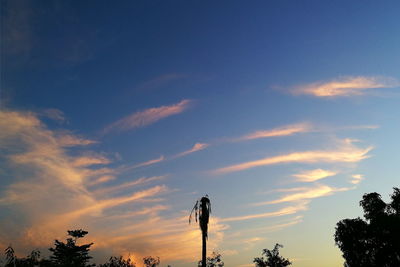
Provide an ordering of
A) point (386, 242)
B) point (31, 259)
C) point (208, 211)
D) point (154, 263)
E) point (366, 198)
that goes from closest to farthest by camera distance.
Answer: point (208, 211)
point (386, 242)
point (366, 198)
point (31, 259)
point (154, 263)

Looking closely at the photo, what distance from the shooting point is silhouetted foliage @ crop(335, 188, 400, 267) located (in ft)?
185

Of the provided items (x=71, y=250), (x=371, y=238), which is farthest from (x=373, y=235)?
(x=71, y=250)

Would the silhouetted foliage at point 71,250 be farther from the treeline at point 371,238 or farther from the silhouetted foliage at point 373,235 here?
the silhouetted foliage at point 373,235

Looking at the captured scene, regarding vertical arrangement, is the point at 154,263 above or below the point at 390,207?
below

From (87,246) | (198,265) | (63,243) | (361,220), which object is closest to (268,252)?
(198,265)

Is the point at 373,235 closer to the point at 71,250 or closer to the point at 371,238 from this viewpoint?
the point at 371,238

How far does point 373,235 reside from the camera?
196ft

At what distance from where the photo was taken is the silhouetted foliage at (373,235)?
5641 cm

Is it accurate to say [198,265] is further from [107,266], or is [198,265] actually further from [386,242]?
[386,242]

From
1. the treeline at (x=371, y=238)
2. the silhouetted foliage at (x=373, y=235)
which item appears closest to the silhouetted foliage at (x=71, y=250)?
the treeline at (x=371, y=238)

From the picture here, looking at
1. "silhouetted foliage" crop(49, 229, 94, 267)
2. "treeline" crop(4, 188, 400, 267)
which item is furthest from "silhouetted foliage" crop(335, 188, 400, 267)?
"silhouetted foliage" crop(49, 229, 94, 267)

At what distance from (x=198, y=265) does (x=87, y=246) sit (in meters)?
28.1

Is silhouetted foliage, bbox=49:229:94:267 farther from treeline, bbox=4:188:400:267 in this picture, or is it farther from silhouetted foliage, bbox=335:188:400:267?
silhouetted foliage, bbox=335:188:400:267

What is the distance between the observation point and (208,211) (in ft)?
111
